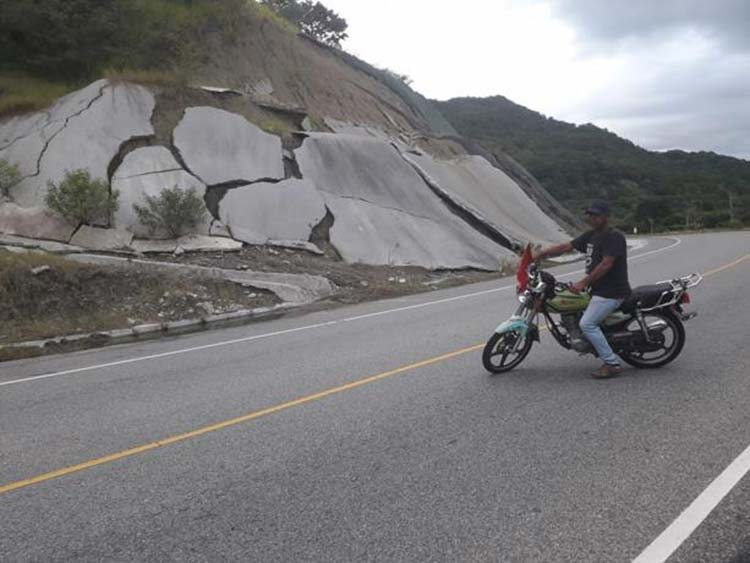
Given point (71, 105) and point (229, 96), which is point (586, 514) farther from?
point (229, 96)

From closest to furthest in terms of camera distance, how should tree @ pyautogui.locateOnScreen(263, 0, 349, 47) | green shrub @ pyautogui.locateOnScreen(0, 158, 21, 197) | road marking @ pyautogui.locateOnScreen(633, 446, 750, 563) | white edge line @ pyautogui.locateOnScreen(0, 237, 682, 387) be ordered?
road marking @ pyautogui.locateOnScreen(633, 446, 750, 563) → white edge line @ pyautogui.locateOnScreen(0, 237, 682, 387) → green shrub @ pyautogui.locateOnScreen(0, 158, 21, 197) → tree @ pyautogui.locateOnScreen(263, 0, 349, 47)

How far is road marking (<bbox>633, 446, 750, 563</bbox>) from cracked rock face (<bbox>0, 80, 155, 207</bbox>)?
1678 centimetres

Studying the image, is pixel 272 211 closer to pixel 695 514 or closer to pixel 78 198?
pixel 78 198

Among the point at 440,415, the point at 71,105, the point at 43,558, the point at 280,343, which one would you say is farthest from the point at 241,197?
the point at 43,558

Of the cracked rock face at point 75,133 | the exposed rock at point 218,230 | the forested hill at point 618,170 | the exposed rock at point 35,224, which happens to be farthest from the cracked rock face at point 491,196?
the forested hill at point 618,170

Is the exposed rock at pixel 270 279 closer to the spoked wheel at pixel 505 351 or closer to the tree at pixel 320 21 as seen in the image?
the spoked wheel at pixel 505 351

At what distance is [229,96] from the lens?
23062mm

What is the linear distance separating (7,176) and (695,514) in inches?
701

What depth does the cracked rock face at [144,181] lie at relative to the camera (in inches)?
660

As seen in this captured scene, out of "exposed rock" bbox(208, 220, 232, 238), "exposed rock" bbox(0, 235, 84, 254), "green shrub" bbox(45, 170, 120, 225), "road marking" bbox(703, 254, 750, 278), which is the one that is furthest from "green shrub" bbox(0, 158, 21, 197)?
"road marking" bbox(703, 254, 750, 278)

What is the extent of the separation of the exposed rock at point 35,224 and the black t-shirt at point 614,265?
12.9 metres

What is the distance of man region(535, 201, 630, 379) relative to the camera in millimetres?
6879

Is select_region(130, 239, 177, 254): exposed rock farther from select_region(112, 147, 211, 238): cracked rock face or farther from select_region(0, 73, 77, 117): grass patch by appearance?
select_region(0, 73, 77, 117): grass patch

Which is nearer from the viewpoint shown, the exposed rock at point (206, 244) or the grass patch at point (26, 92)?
the exposed rock at point (206, 244)
